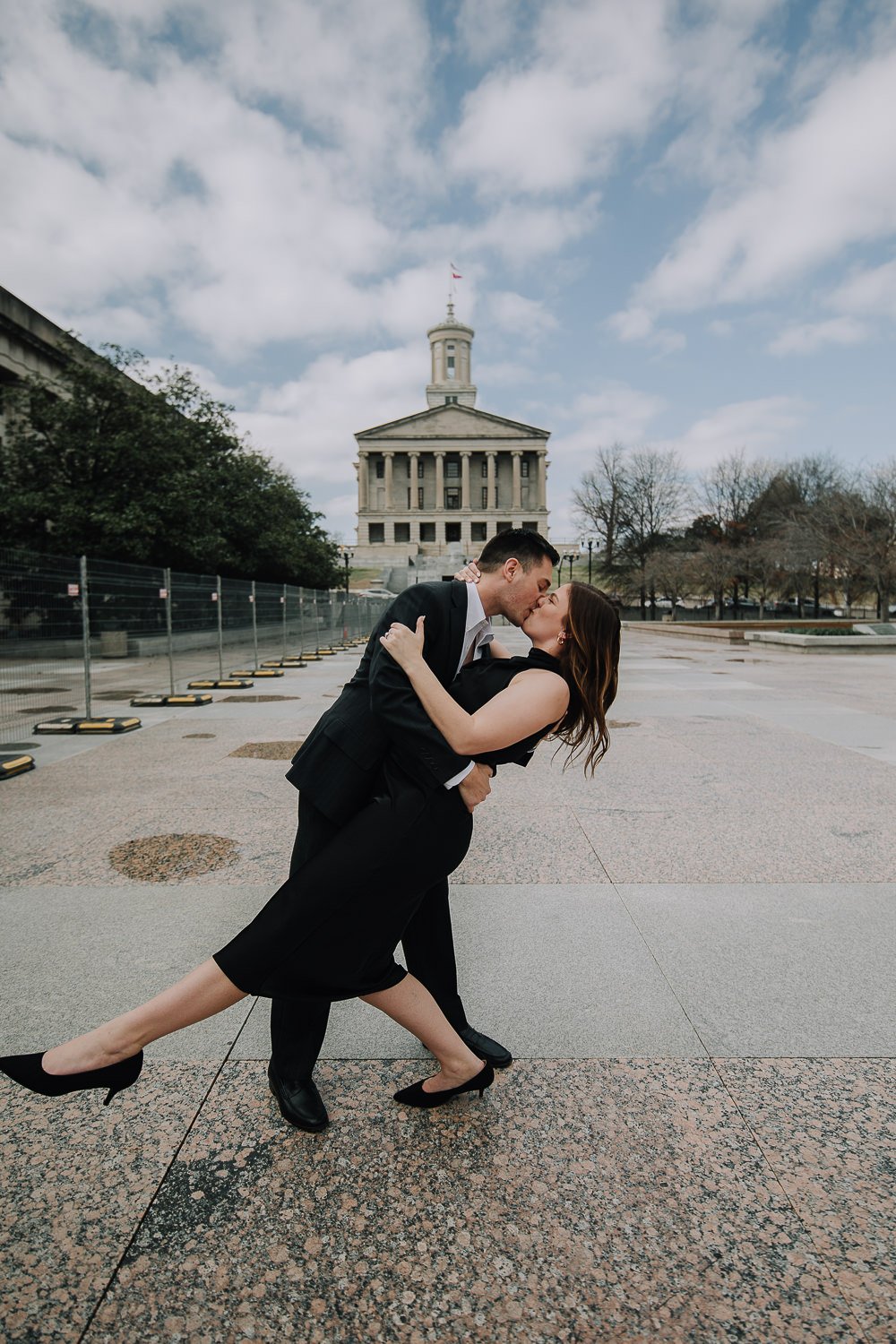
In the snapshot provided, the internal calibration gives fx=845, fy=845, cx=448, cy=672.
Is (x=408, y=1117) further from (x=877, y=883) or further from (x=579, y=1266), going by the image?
(x=877, y=883)

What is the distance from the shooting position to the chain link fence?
1045cm

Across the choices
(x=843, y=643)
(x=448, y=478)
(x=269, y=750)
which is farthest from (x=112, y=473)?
(x=448, y=478)

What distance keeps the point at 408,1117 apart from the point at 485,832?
3.33 m

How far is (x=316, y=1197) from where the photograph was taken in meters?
2.17

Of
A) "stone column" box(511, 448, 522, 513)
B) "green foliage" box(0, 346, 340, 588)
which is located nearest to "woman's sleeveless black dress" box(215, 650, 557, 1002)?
"green foliage" box(0, 346, 340, 588)

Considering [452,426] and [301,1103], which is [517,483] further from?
[301,1103]

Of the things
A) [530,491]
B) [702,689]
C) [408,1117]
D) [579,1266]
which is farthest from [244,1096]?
[530,491]

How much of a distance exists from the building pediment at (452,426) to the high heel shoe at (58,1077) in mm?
93384

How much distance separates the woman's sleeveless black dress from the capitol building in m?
87.5

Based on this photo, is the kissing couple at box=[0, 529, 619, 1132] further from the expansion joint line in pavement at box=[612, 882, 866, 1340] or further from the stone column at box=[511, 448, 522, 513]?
the stone column at box=[511, 448, 522, 513]

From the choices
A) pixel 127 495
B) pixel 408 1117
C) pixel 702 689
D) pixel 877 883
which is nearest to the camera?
pixel 408 1117

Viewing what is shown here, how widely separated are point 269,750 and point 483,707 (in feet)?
23.6

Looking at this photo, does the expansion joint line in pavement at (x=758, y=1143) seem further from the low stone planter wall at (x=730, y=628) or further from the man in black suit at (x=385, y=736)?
the low stone planter wall at (x=730, y=628)

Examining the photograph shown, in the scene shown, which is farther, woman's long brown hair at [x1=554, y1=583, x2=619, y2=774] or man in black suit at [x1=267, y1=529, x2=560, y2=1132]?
woman's long brown hair at [x1=554, y1=583, x2=619, y2=774]
